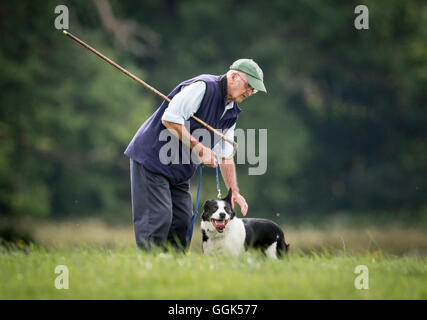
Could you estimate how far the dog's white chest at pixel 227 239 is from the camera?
6.48m

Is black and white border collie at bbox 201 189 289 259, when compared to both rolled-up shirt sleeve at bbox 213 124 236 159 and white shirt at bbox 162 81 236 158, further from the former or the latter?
white shirt at bbox 162 81 236 158

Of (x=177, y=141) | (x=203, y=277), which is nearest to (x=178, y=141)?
(x=177, y=141)

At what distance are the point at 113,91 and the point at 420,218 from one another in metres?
13.4

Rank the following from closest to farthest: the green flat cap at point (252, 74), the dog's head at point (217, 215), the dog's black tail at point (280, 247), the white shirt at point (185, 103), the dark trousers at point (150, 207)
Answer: the white shirt at point (185, 103), the dark trousers at point (150, 207), the green flat cap at point (252, 74), the dog's head at point (217, 215), the dog's black tail at point (280, 247)

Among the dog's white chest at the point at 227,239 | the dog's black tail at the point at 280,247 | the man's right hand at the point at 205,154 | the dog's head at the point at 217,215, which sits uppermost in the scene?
the man's right hand at the point at 205,154

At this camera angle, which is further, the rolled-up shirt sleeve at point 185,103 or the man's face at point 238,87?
the man's face at point 238,87

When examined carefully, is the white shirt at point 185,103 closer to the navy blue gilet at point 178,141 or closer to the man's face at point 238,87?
the navy blue gilet at point 178,141

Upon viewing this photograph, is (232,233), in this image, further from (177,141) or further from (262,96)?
(262,96)

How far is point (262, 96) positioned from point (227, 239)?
70.3 feet

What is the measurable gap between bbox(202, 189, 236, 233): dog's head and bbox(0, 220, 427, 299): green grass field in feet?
2.10

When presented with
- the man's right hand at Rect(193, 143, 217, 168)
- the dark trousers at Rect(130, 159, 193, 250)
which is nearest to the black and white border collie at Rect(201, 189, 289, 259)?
the dark trousers at Rect(130, 159, 193, 250)

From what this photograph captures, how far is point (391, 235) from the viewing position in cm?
1995

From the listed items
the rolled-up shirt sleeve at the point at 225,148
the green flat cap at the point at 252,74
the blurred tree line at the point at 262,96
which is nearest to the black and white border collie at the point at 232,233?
the rolled-up shirt sleeve at the point at 225,148
